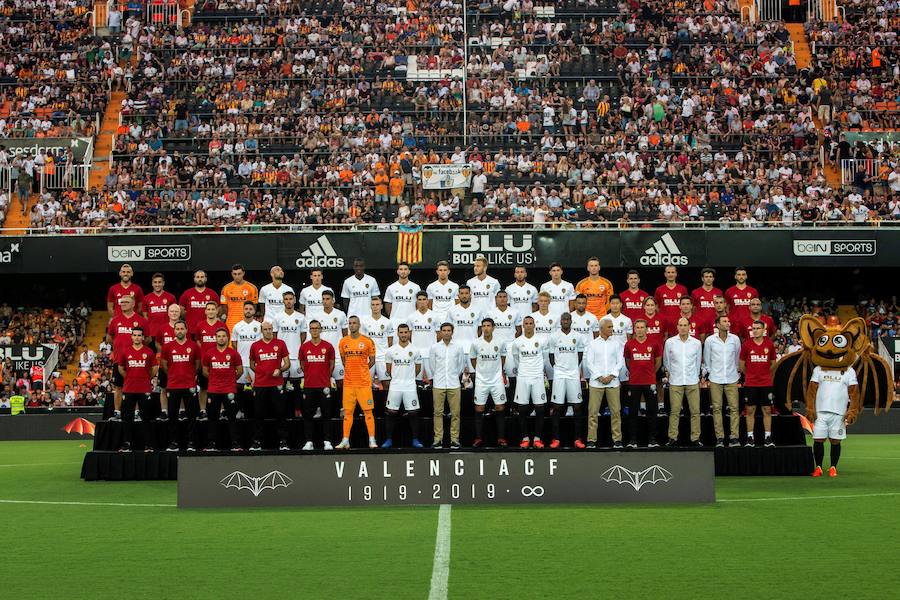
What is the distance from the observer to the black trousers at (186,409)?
54.4 ft

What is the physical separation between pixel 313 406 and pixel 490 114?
1945 cm

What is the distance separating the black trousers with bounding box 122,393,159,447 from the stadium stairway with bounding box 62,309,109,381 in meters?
13.9

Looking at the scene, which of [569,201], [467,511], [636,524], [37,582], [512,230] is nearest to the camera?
[37,582]

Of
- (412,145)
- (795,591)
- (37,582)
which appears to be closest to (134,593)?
(37,582)

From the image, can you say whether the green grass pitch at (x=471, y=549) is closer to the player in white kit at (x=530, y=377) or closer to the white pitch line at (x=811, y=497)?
the white pitch line at (x=811, y=497)

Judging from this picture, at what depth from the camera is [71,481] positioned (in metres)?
17.0

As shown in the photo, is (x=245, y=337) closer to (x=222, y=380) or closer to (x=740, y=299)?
(x=222, y=380)

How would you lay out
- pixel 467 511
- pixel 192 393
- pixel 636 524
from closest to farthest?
pixel 636 524 < pixel 467 511 < pixel 192 393

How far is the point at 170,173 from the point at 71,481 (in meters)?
16.7

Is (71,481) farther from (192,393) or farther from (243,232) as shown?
(243,232)

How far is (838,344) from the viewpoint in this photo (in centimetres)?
1541

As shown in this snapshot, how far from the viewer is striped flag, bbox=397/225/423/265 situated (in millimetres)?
28812

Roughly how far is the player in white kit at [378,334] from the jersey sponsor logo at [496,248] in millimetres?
12054

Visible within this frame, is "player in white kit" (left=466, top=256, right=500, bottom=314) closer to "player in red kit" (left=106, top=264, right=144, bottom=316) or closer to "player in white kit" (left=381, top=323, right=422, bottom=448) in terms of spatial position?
"player in white kit" (left=381, top=323, right=422, bottom=448)
